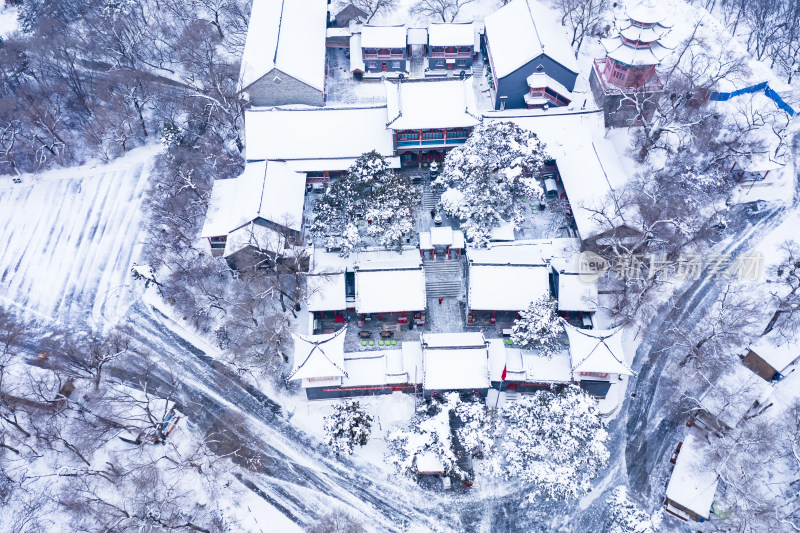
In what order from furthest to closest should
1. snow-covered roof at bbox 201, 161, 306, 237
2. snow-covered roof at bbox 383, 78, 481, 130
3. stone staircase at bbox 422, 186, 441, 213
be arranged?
stone staircase at bbox 422, 186, 441, 213 → snow-covered roof at bbox 383, 78, 481, 130 → snow-covered roof at bbox 201, 161, 306, 237

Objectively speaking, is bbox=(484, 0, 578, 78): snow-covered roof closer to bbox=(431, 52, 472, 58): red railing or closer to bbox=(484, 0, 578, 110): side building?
bbox=(484, 0, 578, 110): side building

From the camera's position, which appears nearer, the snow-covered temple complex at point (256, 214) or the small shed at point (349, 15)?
the snow-covered temple complex at point (256, 214)

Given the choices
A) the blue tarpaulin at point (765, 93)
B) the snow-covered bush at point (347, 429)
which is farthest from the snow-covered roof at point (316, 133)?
the blue tarpaulin at point (765, 93)

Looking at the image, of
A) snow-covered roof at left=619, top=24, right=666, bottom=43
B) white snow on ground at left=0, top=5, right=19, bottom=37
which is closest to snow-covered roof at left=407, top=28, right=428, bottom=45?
snow-covered roof at left=619, top=24, right=666, bottom=43

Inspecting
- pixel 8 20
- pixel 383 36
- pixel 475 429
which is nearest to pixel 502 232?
pixel 475 429

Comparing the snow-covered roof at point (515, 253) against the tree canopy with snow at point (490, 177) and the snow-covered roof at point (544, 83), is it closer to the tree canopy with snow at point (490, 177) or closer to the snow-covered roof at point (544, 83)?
the tree canopy with snow at point (490, 177)

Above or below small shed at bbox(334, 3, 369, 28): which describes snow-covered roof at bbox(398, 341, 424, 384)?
below
